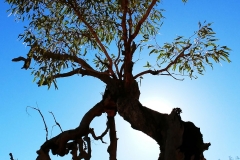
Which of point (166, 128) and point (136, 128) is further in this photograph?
point (136, 128)

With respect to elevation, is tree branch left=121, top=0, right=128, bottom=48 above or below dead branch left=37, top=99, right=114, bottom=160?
above

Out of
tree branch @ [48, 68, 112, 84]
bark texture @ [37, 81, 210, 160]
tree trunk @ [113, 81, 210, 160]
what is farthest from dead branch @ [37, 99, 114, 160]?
tree trunk @ [113, 81, 210, 160]

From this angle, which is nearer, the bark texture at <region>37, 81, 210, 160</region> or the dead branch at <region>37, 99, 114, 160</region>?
the bark texture at <region>37, 81, 210, 160</region>

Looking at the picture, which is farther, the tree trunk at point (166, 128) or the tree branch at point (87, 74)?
the tree branch at point (87, 74)

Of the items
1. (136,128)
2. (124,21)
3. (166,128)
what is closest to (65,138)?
(136,128)

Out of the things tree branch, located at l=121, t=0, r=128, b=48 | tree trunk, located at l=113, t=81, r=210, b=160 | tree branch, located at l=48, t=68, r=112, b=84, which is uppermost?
tree branch, located at l=121, t=0, r=128, b=48

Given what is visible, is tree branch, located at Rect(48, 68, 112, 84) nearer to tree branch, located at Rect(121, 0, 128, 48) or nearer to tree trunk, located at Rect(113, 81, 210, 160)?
tree trunk, located at Rect(113, 81, 210, 160)

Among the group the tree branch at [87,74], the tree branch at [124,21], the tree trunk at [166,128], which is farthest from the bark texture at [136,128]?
the tree branch at [124,21]

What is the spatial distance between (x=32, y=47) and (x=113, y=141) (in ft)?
8.56

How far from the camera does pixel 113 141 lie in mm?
7980

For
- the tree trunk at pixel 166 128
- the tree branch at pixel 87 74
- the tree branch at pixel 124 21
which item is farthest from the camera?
the tree branch at pixel 87 74

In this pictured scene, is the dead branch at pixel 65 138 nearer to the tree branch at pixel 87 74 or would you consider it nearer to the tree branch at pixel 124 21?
the tree branch at pixel 87 74

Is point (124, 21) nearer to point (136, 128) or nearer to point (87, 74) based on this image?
point (87, 74)

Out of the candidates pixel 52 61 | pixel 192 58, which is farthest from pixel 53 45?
pixel 192 58
